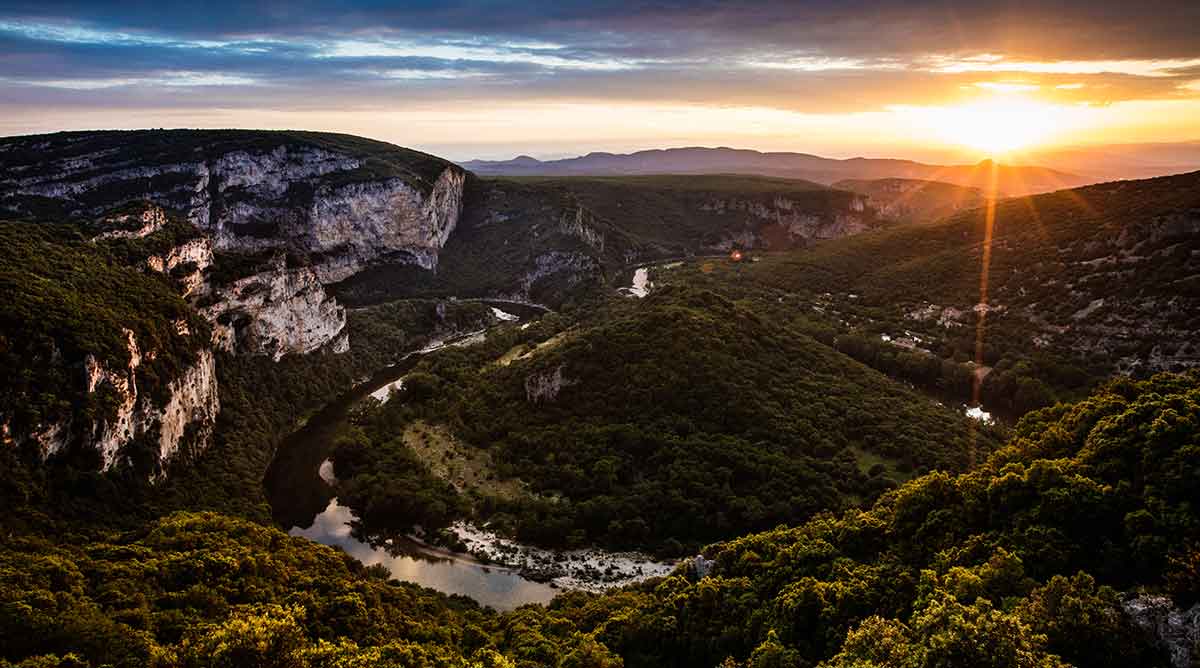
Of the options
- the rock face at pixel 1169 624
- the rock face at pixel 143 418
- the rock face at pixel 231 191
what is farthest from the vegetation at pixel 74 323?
the rock face at pixel 1169 624

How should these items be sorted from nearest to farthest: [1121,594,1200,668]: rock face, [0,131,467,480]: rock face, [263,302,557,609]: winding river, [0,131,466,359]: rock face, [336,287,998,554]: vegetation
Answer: [1121,594,1200,668]: rock face → [263,302,557,609]: winding river → [336,287,998,554]: vegetation → [0,131,467,480]: rock face → [0,131,466,359]: rock face

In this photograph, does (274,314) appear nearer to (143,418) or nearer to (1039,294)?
(143,418)

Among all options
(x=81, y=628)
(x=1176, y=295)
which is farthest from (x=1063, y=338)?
(x=81, y=628)

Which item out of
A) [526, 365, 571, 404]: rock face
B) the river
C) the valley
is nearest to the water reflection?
the river

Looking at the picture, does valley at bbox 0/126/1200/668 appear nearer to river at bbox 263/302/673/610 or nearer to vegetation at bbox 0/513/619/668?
vegetation at bbox 0/513/619/668

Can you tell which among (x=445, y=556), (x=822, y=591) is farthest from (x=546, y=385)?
(x=822, y=591)

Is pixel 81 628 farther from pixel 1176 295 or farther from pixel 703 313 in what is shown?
pixel 1176 295

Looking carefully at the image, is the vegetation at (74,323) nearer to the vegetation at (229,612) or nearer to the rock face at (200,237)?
the rock face at (200,237)
